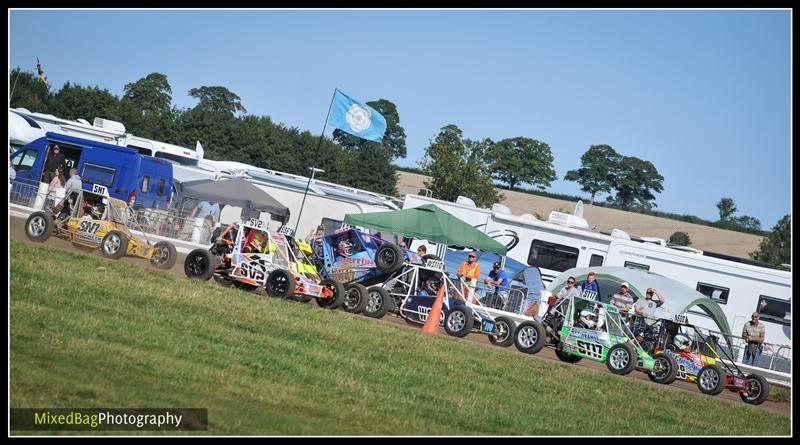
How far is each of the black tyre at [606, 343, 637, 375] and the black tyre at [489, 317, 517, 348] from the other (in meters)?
1.86

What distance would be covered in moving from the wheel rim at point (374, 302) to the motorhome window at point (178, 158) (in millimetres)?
15528

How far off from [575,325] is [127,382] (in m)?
11.6

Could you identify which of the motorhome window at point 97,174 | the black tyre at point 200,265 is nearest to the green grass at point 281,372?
the black tyre at point 200,265

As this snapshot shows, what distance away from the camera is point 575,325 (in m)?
19.7

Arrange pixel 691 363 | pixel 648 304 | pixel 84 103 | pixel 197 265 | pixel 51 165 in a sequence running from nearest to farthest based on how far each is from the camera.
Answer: pixel 691 363, pixel 197 265, pixel 648 304, pixel 51 165, pixel 84 103

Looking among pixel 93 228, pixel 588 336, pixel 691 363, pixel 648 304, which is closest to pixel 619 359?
pixel 588 336

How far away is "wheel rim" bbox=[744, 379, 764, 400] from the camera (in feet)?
63.7

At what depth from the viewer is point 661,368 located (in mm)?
19375

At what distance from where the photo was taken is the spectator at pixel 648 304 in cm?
2115

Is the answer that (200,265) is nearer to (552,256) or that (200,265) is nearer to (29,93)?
(552,256)

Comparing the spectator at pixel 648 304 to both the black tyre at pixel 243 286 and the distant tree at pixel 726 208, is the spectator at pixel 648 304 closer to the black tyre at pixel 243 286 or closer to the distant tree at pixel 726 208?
the black tyre at pixel 243 286

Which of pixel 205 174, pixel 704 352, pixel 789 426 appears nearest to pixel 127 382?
pixel 789 426

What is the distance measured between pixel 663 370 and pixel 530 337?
241 cm

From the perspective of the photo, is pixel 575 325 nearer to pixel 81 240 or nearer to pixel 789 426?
pixel 789 426
